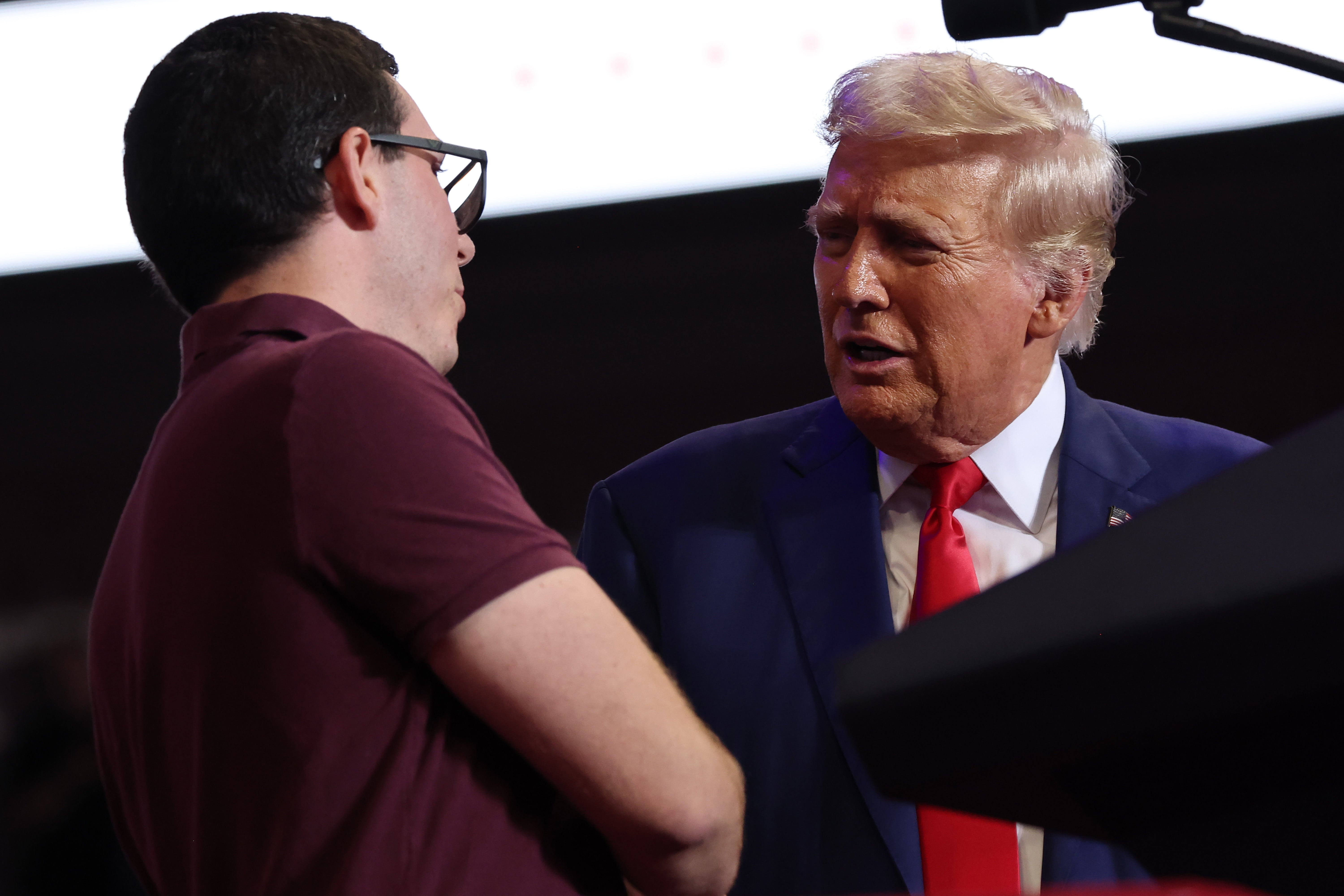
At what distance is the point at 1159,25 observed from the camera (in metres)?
1.00

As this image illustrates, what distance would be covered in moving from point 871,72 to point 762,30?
101cm

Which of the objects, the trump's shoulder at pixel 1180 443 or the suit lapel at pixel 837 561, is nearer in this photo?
the suit lapel at pixel 837 561

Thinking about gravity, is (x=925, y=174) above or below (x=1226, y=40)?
below

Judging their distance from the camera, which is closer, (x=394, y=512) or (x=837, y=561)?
(x=394, y=512)

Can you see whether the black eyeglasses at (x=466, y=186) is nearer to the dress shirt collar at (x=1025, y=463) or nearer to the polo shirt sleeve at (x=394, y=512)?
the polo shirt sleeve at (x=394, y=512)

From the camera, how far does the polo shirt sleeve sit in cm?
89

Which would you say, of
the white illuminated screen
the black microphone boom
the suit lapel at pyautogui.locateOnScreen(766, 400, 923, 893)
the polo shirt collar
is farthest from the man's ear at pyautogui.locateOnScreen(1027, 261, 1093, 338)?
the polo shirt collar

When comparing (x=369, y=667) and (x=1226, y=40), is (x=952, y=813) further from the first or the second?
(x=1226, y=40)

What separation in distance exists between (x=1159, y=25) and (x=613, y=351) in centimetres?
233

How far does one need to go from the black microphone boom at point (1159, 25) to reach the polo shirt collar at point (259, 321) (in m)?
0.57

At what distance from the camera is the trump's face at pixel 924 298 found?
166 centimetres

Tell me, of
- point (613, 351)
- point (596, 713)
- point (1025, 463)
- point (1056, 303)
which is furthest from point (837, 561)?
point (613, 351)

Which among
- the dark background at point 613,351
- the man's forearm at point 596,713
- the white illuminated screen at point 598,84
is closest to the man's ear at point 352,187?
the man's forearm at point 596,713

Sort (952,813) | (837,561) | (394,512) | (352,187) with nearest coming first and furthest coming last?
(394,512)
(352,187)
(952,813)
(837,561)
